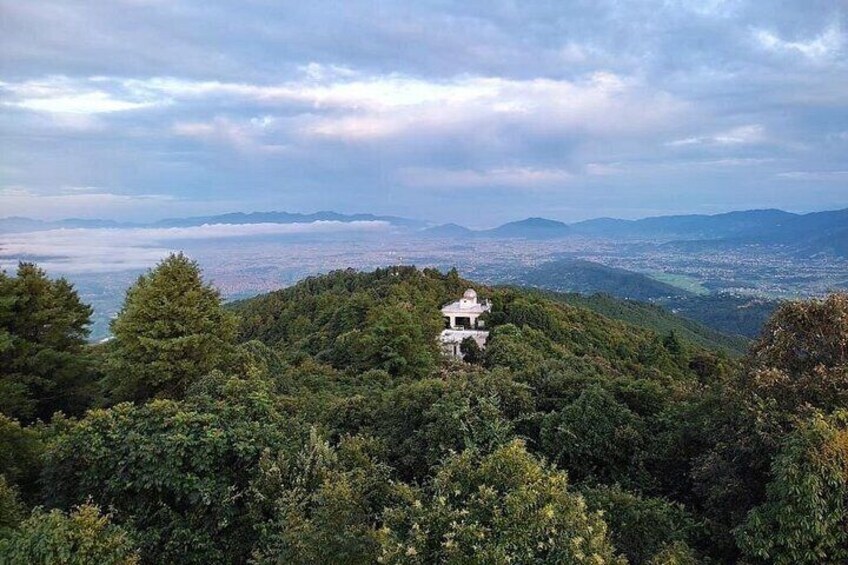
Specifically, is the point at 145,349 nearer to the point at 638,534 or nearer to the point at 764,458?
the point at 638,534

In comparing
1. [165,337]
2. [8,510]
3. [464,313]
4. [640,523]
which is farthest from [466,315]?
[8,510]

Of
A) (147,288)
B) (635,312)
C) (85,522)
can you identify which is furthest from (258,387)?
(635,312)

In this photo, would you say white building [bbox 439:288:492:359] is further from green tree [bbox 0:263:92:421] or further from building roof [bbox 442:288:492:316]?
green tree [bbox 0:263:92:421]

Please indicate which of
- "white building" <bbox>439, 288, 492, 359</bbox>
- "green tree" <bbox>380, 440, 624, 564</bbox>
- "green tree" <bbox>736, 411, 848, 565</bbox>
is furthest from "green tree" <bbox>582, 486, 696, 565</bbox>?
"white building" <bbox>439, 288, 492, 359</bbox>

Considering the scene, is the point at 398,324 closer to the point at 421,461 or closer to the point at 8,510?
the point at 421,461

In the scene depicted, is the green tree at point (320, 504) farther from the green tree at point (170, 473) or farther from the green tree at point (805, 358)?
the green tree at point (805, 358)

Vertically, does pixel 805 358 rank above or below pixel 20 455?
above

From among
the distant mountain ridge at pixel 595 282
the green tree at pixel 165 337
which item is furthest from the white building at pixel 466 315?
the distant mountain ridge at pixel 595 282
